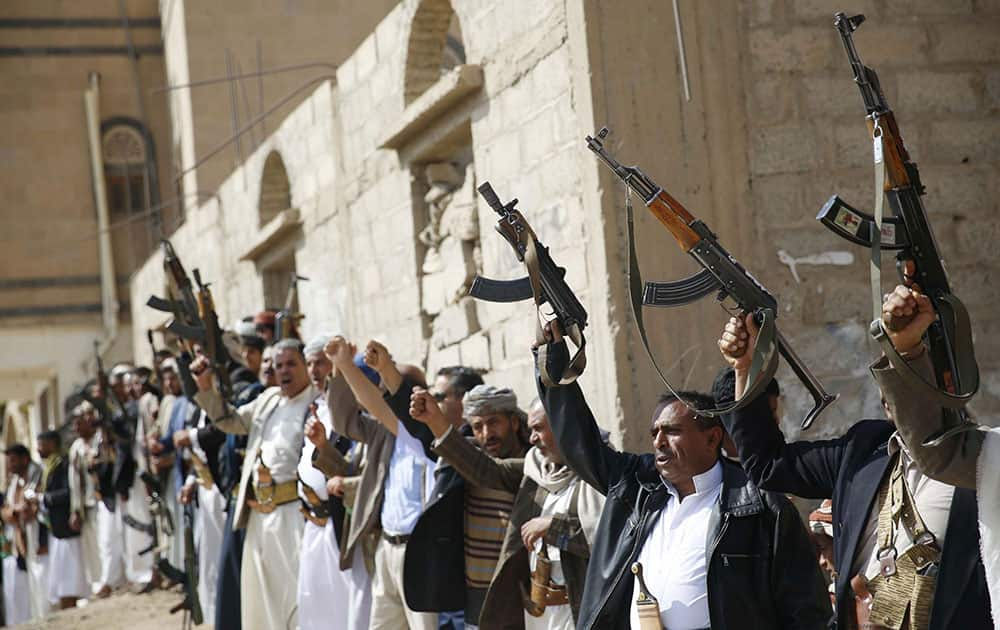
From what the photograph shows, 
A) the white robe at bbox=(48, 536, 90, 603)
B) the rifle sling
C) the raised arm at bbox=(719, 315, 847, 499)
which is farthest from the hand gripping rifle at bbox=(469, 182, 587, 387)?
the white robe at bbox=(48, 536, 90, 603)

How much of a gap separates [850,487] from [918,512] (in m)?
0.22

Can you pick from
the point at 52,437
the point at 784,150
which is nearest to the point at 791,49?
the point at 784,150

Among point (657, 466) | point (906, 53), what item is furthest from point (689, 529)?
point (906, 53)

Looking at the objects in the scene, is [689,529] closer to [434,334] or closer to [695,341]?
[695,341]

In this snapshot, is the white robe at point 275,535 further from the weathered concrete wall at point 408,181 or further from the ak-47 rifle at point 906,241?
the ak-47 rifle at point 906,241

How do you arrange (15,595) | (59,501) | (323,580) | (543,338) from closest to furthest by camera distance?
(543,338) → (323,580) → (59,501) → (15,595)

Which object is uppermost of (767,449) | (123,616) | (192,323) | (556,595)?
(192,323)

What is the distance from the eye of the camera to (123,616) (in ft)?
34.0

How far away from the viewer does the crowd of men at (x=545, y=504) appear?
3.40 metres

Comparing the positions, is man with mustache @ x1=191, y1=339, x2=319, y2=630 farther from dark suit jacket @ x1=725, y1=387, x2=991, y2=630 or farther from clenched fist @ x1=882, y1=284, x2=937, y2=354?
clenched fist @ x1=882, y1=284, x2=937, y2=354

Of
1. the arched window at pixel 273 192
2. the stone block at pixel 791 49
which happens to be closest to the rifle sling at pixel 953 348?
the stone block at pixel 791 49

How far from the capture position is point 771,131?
5863mm

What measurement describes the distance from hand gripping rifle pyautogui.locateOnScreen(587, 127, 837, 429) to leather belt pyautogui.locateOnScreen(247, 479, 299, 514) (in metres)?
3.05

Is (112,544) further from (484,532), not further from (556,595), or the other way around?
(556,595)
